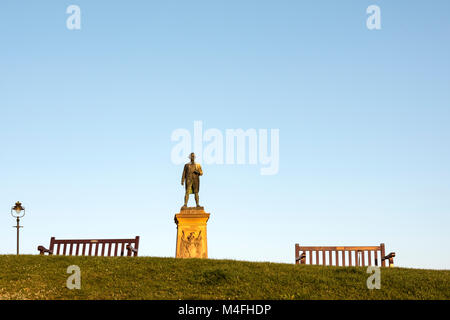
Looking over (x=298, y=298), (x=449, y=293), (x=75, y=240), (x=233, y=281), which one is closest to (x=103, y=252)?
(x=75, y=240)

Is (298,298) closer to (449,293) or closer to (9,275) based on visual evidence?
(449,293)

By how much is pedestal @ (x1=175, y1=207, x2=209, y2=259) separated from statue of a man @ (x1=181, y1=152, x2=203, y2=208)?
607 mm

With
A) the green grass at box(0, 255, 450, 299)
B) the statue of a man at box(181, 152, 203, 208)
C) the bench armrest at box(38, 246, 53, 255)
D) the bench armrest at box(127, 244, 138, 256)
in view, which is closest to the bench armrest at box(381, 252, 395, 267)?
the green grass at box(0, 255, 450, 299)

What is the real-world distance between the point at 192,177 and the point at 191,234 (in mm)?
2270

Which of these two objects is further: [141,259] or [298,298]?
[141,259]

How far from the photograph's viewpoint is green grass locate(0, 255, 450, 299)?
11.6 meters

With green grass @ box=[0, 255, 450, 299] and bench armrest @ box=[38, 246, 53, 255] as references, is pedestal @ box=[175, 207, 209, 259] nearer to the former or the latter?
green grass @ box=[0, 255, 450, 299]

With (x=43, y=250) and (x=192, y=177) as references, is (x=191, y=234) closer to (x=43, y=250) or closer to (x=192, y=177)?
(x=192, y=177)

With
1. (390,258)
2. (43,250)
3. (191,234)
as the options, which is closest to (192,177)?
(191,234)

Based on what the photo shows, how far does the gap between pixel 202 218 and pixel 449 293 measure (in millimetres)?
9270

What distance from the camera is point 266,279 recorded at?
12680 mm

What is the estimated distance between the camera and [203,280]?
41.2ft

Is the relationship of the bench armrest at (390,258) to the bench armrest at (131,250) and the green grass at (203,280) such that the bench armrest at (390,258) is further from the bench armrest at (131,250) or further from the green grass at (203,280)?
the bench armrest at (131,250)

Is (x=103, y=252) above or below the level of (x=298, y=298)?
above
